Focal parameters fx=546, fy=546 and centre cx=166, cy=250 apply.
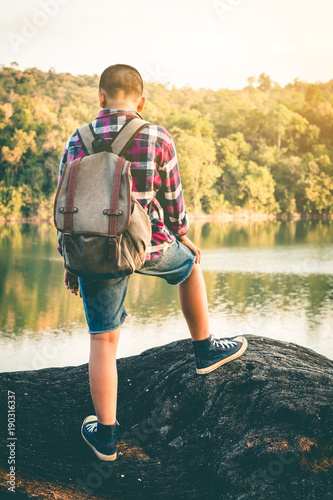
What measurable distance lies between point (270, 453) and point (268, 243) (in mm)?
25897

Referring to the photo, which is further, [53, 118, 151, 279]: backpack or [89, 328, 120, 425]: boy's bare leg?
[89, 328, 120, 425]: boy's bare leg

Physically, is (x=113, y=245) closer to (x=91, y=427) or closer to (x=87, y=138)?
(x=87, y=138)

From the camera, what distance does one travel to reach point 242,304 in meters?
14.1

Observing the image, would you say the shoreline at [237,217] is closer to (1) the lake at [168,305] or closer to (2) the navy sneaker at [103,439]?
(1) the lake at [168,305]

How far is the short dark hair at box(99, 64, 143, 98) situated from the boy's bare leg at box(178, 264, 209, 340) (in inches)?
35.8

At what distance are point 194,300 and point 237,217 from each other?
4781 centimetres

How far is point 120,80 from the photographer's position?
2.43 m

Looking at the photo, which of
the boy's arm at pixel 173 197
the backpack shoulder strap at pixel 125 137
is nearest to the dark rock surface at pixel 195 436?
the boy's arm at pixel 173 197

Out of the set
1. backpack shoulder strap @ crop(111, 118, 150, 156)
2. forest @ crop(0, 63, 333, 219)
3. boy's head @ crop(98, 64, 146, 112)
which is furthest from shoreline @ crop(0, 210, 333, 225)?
backpack shoulder strap @ crop(111, 118, 150, 156)

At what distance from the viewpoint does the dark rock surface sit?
8.18 ft

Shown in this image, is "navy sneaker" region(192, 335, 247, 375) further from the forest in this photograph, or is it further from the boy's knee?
the forest

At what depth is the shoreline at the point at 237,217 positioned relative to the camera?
41375 millimetres

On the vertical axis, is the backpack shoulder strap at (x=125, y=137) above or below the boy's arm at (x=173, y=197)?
above

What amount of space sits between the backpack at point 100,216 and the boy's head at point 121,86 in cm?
19
